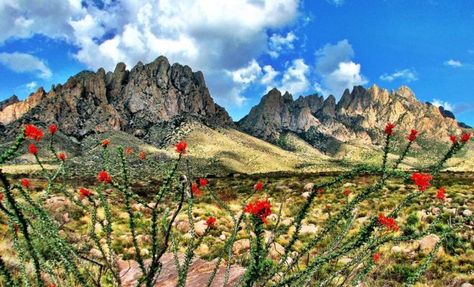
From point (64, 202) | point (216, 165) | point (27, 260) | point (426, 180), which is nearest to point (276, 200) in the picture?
point (64, 202)

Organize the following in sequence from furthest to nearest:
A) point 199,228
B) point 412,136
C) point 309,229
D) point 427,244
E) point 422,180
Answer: point 309,229
point 199,228
point 427,244
point 412,136
point 422,180

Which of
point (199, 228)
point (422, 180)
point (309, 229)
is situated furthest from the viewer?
point (309, 229)

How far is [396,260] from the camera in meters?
12.7

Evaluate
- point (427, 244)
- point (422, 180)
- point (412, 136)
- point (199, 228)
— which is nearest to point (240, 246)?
point (199, 228)

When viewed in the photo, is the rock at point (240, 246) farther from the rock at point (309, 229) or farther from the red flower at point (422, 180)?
the red flower at point (422, 180)

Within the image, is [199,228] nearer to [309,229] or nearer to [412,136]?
[309,229]

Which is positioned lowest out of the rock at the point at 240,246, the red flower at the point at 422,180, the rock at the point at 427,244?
the rock at the point at 240,246

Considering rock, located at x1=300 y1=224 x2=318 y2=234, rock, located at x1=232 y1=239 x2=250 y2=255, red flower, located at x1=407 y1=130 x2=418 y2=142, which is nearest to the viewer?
red flower, located at x1=407 y1=130 x2=418 y2=142

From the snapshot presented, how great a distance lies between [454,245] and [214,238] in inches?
315

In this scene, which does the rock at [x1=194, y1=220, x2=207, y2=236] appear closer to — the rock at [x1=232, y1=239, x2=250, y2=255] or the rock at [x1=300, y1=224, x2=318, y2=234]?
the rock at [x1=232, y1=239, x2=250, y2=255]

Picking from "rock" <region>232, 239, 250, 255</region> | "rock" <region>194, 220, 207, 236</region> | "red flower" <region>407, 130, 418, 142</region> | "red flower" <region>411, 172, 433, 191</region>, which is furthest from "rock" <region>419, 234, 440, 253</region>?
"red flower" <region>411, 172, 433, 191</region>

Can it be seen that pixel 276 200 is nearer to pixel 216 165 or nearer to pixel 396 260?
pixel 396 260

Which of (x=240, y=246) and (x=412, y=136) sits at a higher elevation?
(x=412, y=136)

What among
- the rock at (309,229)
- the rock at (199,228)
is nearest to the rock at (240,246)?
the rock at (199,228)
